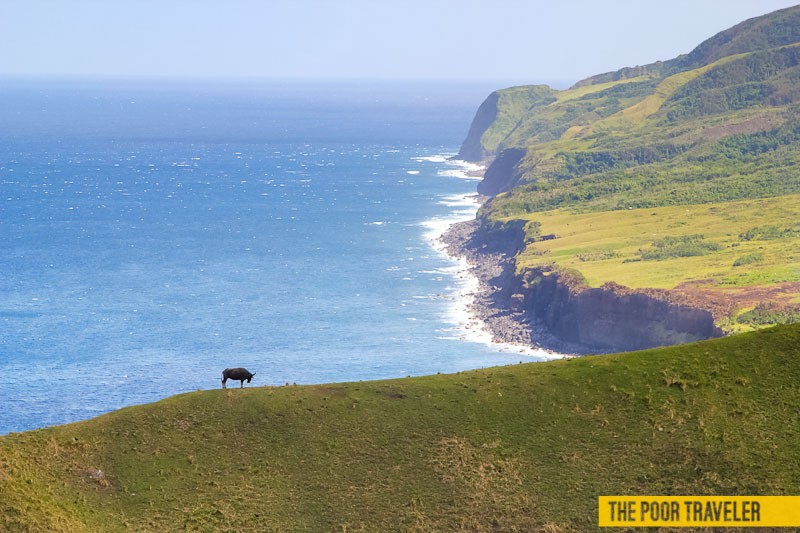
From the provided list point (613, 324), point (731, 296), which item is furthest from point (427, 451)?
point (731, 296)

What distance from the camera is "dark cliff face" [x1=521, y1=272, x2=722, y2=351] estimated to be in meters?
181

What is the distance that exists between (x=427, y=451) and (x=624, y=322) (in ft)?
403

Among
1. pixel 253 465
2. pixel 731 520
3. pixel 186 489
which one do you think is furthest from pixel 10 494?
pixel 731 520

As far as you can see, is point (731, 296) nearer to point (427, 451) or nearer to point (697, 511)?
point (697, 511)

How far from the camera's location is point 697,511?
221ft

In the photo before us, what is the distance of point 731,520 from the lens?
66062 millimetres

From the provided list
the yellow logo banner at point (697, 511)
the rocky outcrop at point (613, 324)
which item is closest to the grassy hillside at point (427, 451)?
the yellow logo banner at point (697, 511)

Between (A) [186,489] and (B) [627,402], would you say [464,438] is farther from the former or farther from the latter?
(A) [186,489]

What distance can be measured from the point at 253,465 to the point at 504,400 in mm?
18355

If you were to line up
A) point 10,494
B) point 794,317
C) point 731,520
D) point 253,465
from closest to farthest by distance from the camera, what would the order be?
1. point 10,494
2. point 731,520
3. point 253,465
4. point 794,317

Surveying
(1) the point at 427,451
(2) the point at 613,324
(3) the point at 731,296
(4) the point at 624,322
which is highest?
(1) the point at 427,451

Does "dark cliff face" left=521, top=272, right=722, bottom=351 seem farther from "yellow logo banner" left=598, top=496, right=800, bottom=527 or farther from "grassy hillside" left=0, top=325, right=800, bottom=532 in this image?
"yellow logo banner" left=598, top=496, right=800, bottom=527

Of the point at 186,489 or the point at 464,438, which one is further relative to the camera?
the point at 464,438

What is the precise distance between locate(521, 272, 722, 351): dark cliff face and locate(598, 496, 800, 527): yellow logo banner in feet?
362
